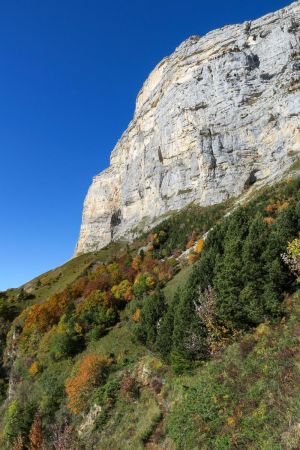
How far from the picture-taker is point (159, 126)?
351ft

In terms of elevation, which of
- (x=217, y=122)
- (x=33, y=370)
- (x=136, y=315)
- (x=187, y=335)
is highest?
(x=217, y=122)

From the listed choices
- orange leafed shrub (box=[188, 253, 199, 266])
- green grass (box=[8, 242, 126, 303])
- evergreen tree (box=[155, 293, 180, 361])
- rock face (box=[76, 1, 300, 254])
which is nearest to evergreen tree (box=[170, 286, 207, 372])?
evergreen tree (box=[155, 293, 180, 361])

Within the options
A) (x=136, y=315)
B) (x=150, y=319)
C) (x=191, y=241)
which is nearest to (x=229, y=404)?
(x=150, y=319)

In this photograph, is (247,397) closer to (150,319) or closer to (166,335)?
(166,335)

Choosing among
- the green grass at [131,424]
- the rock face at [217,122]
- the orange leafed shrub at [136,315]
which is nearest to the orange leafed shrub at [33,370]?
the orange leafed shrub at [136,315]

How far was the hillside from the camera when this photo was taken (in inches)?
560

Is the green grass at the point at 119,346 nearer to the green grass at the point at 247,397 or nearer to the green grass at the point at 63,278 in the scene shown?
the green grass at the point at 247,397

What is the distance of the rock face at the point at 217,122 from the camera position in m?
77.2

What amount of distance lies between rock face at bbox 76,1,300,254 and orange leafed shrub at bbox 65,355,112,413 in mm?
54012

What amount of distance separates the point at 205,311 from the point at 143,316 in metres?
8.43

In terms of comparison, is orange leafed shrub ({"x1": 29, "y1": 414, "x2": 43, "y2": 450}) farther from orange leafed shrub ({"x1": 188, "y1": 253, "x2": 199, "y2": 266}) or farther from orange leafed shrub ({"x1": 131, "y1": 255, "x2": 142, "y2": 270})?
orange leafed shrub ({"x1": 131, "y1": 255, "x2": 142, "y2": 270})

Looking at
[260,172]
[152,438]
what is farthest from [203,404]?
[260,172]

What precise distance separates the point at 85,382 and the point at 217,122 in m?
77.4

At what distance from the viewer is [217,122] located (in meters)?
87.8
